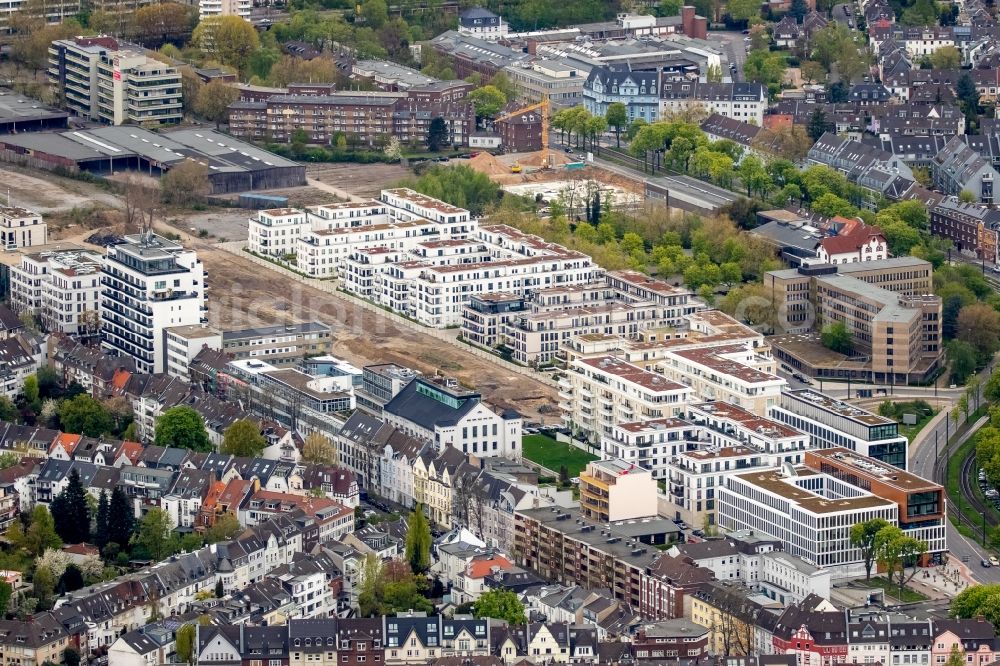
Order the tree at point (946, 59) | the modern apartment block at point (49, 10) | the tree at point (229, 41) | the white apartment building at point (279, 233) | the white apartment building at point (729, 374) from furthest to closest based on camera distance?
the modern apartment block at point (49, 10) < the tree at point (229, 41) < the tree at point (946, 59) < the white apartment building at point (279, 233) < the white apartment building at point (729, 374)

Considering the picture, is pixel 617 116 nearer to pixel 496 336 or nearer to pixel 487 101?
pixel 487 101

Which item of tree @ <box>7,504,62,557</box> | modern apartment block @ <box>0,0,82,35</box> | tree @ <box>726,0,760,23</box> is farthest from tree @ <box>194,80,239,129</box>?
tree @ <box>7,504,62,557</box>

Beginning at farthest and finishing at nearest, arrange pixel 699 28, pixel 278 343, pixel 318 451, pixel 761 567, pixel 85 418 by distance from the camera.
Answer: pixel 699 28, pixel 278 343, pixel 85 418, pixel 318 451, pixel 761 567

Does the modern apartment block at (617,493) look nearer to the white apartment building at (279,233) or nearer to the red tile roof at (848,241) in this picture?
the red tile roof at (848,241)

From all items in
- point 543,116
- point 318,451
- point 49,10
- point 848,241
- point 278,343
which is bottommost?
point 318,451

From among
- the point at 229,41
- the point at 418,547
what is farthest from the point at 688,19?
the point at 418,547

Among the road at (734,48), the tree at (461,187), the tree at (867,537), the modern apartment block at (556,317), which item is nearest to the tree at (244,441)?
the modern apartment block at (556,317)
